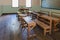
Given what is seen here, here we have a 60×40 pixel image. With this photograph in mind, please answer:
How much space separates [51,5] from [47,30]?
3054 millimetres

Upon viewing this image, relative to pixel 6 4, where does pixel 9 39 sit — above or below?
below

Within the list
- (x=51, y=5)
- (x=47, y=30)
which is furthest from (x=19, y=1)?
(x=47, y=30)

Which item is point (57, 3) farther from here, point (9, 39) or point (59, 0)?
point (9, 39)

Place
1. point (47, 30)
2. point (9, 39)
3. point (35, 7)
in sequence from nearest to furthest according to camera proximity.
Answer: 1. point (9, 39)
2. point (47, 30)
3. point (35, 7)

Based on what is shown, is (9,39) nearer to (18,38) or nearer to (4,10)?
(18,38)

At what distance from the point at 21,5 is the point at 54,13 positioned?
7567mm

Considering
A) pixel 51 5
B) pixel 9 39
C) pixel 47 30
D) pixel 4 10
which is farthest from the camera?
pixel 4 10

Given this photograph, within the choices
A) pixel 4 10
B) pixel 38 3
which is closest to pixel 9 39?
pixel 4 10

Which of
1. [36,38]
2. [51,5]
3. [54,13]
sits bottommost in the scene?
[36,38]

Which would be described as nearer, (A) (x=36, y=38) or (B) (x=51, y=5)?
(A) (x=36, y=38)

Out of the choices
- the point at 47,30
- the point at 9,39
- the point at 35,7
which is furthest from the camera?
the point at 35,7

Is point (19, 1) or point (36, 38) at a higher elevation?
point (19, 1)

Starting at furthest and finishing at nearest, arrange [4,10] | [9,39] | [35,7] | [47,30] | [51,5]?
[35,7]
[4,10]
[51,5]
[47,30]
[9,39]

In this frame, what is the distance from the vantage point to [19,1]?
13.5 metres
